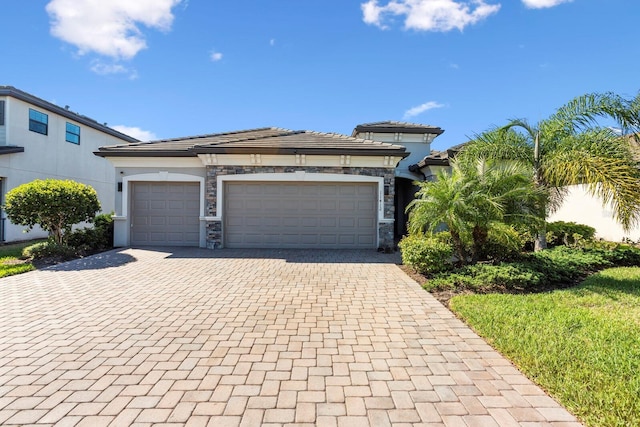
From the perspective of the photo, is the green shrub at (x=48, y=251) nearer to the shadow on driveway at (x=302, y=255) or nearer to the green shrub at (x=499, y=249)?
the shadow on driveway at (x=302, y=255)

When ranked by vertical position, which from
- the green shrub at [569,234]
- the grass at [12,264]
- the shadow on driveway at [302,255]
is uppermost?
the green shrub at [569,234]

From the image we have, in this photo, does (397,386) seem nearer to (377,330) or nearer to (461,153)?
(377,330)

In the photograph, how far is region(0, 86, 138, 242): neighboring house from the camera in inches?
495

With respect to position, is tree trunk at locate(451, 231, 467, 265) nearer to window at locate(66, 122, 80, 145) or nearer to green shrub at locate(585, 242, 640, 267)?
green shrub at locate(585, 242, 640, 267)

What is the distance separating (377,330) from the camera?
4.24 metres

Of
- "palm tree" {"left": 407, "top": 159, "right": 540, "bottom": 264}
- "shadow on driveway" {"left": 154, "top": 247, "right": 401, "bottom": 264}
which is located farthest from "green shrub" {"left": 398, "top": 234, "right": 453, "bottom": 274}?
"shadow on driveway" {"left": 154, "top": 247, "right": 401, "bottom": 264}

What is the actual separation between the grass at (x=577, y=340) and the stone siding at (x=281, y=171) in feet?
17.7

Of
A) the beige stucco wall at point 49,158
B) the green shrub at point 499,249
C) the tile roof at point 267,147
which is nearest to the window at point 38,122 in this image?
the beige stucco wall at point 49,158

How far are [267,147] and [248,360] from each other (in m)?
8.14

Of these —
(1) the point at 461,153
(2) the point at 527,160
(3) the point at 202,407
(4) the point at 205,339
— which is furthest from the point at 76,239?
(2) the point at 527,160

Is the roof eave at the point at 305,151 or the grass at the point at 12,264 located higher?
the roof eave at the point at 305,151

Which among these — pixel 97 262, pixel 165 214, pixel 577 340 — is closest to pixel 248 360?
pixel 577 340

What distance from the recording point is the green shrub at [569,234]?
9.87 metres

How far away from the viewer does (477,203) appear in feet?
22.7
